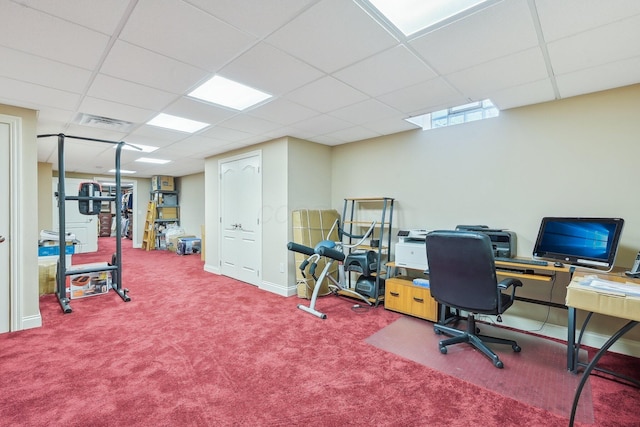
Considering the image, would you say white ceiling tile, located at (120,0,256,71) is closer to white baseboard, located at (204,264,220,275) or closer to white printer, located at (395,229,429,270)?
white printer, located at (395,229,429,270)

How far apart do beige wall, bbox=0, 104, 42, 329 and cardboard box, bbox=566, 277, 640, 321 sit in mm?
4572

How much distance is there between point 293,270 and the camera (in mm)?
4332

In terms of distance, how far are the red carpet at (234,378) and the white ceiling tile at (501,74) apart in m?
2.33

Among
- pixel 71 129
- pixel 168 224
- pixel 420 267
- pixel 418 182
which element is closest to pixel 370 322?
pixel 420 267

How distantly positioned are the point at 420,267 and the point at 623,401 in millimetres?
1742

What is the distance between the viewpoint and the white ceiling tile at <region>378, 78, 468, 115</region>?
8.53 feet

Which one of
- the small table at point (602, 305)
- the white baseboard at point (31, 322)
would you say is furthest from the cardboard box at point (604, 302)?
the white baseboard at point (31, 322)

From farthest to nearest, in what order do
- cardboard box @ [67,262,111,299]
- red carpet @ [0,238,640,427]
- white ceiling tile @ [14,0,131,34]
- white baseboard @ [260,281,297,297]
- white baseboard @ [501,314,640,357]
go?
white baseboard @ [260,281,297,297] < cardboard box @ [67,262,111,299] < white baseboard @ [501,314,640,357] < red carpet @ [0,238,640,427] < white ceiling tile @ [14,0,131,34]

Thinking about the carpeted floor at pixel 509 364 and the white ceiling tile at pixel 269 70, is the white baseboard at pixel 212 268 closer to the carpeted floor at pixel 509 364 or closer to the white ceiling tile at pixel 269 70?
the carpeted floor at pixel 509 364

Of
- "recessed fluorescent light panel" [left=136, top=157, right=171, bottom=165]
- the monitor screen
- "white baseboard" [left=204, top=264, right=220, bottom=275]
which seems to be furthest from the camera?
"recessed fluorescent light panel" [left=136, top=157, right=171, bottom=165]

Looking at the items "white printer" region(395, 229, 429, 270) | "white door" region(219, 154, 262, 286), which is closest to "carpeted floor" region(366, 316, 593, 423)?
"white printer" region(395, 229, 429, 270)

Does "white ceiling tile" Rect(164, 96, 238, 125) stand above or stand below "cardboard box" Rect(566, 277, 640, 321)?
above

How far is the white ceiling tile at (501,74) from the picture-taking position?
212 cm

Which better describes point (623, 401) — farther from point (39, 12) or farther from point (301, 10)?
point (39, 12)
